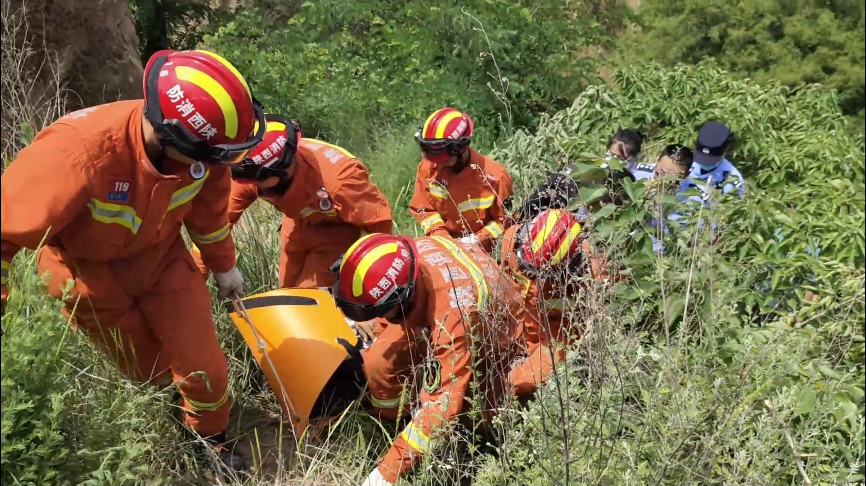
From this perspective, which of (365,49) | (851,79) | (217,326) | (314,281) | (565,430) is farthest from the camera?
(851,79)

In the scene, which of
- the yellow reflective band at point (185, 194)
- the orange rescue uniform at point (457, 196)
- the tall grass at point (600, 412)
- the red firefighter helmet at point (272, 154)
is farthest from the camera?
the orange rescue uniform at point (457, 196)

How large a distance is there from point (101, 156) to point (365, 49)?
663 cm

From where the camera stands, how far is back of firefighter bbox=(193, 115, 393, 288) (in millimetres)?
3668

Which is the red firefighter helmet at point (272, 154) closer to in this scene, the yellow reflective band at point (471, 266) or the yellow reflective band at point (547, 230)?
the yellow reflective band at point (471, 266)

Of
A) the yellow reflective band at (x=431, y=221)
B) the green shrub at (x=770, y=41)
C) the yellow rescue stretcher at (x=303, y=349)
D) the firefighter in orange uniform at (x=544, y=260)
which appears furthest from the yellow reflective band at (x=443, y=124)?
the green shrub at (x=770, y=41)

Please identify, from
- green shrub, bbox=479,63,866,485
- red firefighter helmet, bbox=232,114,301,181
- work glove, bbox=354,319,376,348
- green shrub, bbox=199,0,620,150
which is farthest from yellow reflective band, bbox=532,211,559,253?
green shrub, bbox=199,0,620,150

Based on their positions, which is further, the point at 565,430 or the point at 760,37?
the point at 760,37

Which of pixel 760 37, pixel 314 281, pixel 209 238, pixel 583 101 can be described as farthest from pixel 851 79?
pixel 209 238

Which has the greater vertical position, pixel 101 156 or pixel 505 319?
pixel 101 156

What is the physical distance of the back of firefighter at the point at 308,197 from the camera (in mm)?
3668

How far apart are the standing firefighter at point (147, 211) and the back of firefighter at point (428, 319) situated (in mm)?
626

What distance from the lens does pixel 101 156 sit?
2447 mm

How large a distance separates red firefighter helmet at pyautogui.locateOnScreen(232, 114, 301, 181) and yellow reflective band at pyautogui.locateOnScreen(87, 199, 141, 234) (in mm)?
992

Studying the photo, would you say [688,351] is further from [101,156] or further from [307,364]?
[101,156]
